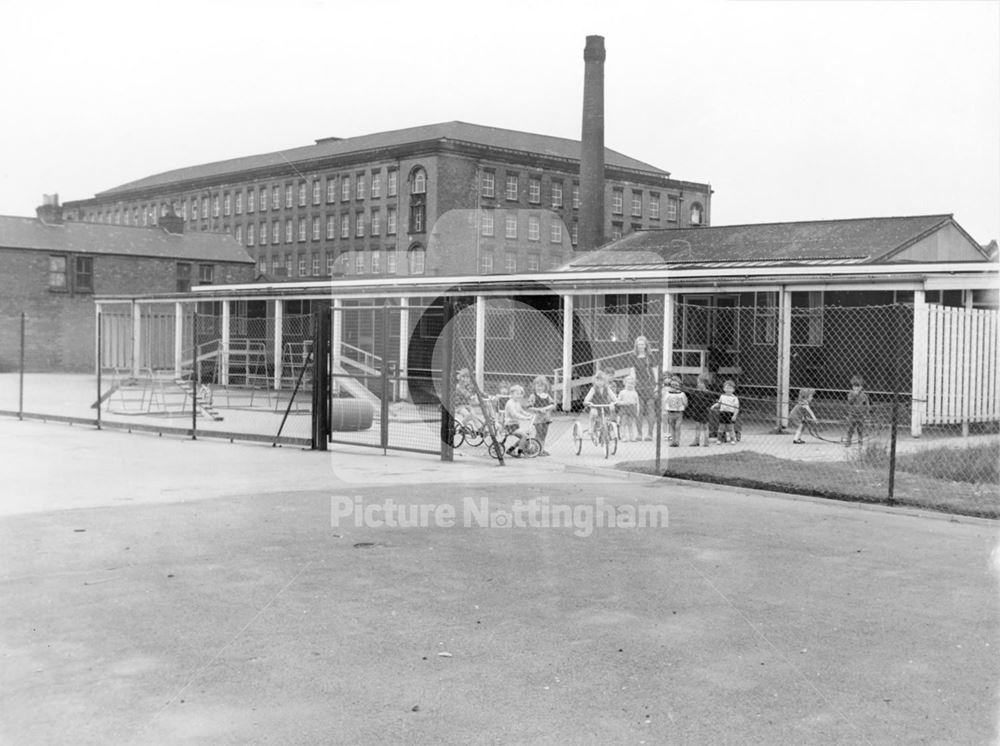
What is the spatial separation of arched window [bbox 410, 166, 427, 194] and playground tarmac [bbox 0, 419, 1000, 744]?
59.9 meters

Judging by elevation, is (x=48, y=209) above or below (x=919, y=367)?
above

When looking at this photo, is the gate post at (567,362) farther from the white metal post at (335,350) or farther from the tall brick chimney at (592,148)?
the tall brick chimney at (592,148)

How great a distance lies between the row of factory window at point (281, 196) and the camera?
2857 inches

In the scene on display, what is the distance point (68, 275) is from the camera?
5325cm

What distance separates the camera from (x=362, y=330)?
40000 millimetres

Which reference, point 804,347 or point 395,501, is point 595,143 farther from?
point 395,501

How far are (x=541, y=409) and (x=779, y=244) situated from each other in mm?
16772

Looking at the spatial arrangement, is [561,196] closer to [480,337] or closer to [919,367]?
[480,337]

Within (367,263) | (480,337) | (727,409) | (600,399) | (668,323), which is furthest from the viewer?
(367,263)

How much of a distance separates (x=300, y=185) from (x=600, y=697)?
7785 cm

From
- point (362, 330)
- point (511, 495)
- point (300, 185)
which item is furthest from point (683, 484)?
point (300, 185)


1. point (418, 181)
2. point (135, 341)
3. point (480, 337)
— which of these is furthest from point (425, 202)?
point (480, 337)

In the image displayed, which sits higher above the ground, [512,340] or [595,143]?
[595,143]

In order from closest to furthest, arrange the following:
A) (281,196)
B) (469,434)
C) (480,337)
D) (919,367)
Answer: (469,434) → (919,367) → (480,337) → (281,196)
